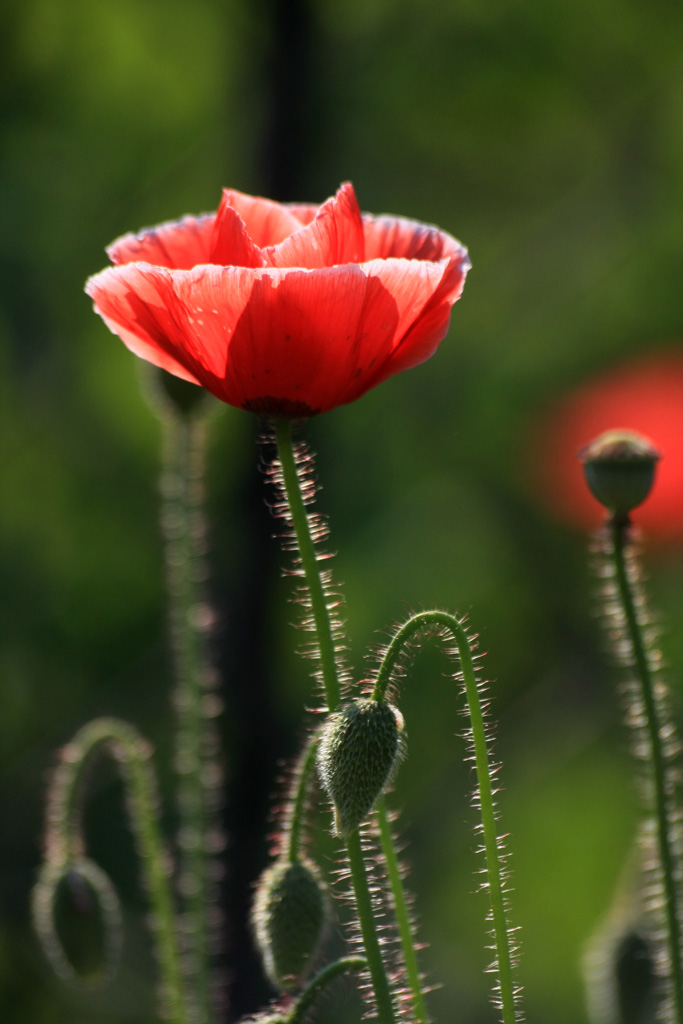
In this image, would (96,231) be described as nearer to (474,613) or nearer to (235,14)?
(235,14)

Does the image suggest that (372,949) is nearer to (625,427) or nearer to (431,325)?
(431,325)

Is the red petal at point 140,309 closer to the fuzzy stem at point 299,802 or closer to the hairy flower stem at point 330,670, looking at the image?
the hairy flower stem at point 330,670

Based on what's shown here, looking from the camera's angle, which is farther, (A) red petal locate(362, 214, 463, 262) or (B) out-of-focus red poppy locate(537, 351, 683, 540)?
(B) out-of-focus red poppy locate(537, 351, 683, 540)

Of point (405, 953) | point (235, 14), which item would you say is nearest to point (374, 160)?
point (235, 14)

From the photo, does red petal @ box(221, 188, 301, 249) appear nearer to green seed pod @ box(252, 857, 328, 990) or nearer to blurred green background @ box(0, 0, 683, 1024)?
green seed pod @ box(252, 857, 328, 990)

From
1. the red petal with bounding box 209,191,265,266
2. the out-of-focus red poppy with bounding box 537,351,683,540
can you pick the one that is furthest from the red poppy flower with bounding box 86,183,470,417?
the out-of-focus red poppy with bounding box 537,351,683,540

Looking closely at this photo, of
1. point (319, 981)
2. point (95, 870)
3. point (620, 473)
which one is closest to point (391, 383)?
point (95, 870)
